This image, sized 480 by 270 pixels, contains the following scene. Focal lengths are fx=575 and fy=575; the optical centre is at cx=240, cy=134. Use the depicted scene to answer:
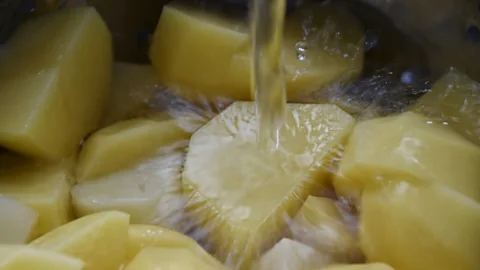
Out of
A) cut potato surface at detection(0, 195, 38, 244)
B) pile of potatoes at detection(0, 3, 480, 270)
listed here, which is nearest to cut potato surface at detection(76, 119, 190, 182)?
pile of potatoes at detection(0, 3, 480, 270)

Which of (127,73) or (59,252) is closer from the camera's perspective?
(59,252)

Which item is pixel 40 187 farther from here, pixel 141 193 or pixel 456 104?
pixel 456 104

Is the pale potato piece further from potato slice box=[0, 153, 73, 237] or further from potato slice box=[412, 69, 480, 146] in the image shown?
potato slice box=[412, 69, 480, 146]

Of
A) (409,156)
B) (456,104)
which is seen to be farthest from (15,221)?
(456,104)

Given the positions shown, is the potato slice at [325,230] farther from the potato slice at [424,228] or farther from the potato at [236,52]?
the potato at [236,52]

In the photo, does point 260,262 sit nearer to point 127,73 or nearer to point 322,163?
point 322,163

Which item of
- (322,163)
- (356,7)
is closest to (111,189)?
(322,163)
